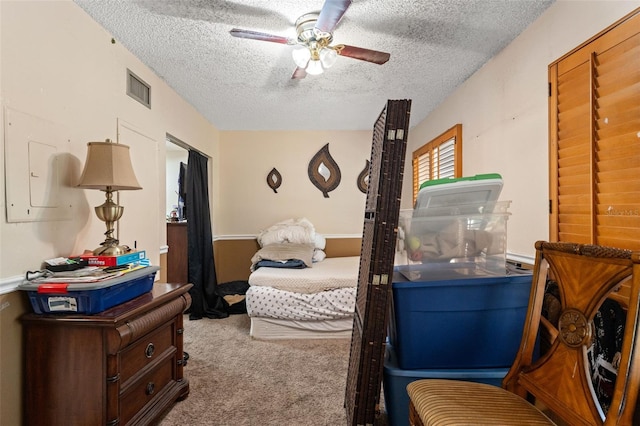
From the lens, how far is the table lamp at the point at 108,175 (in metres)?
1.65

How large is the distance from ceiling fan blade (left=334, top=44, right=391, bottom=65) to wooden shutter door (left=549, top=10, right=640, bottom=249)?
1.03 meters

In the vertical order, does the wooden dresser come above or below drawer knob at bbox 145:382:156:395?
above

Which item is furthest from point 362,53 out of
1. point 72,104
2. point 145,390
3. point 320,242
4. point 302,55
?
point 320,242

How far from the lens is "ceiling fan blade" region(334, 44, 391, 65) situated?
1.93 meters

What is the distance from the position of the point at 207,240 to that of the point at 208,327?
3.45 ft

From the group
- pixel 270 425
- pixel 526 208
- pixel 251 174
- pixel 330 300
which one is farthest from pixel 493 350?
pixel 251 174

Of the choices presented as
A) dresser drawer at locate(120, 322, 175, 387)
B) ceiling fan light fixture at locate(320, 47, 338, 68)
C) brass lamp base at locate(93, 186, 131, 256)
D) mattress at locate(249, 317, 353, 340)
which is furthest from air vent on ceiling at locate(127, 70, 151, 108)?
mattress at locate(249, 317, 353, 340)

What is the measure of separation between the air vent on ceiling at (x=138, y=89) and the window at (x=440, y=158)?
296 cm

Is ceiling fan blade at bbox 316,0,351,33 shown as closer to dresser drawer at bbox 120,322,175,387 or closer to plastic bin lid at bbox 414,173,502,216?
plastic bin lid at bbox 414,173,502,216

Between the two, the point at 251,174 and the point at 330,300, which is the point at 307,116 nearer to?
the point at 251,174

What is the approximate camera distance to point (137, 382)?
5.23 ft

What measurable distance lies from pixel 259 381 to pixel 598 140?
102 inches

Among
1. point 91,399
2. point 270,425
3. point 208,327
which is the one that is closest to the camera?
point 91,399

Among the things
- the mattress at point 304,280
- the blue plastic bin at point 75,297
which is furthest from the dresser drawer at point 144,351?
the mattress at point 304,280
